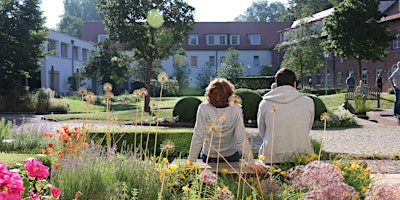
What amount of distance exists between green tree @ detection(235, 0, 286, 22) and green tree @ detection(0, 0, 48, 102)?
262ft

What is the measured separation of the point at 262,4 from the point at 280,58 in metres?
49.5

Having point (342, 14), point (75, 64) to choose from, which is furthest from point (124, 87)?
point (342, 14)

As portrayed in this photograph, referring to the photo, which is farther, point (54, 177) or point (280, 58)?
point (280, 58)

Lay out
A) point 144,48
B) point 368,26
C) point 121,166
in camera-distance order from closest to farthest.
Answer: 1. point 121,166
2. point 144,48
3. point 368,26

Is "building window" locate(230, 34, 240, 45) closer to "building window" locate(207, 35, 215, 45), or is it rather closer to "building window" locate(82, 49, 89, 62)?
"building window" locate(207, 35, 215, 45)

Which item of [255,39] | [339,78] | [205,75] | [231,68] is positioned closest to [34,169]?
[231,68]

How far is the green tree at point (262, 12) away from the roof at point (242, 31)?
134 feet

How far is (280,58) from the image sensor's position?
59.1m

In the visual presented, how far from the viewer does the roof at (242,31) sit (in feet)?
200

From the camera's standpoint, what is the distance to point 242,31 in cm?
6250

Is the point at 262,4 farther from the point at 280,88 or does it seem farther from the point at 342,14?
the point at 280,88

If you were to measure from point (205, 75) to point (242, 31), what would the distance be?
978 centimetres

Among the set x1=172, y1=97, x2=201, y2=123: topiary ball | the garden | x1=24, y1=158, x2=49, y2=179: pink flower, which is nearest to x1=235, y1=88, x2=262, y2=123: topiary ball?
x1=172, y1=97, x2=201, y2=123: topiary ball

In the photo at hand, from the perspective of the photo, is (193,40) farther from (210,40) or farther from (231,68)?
(231,68)
